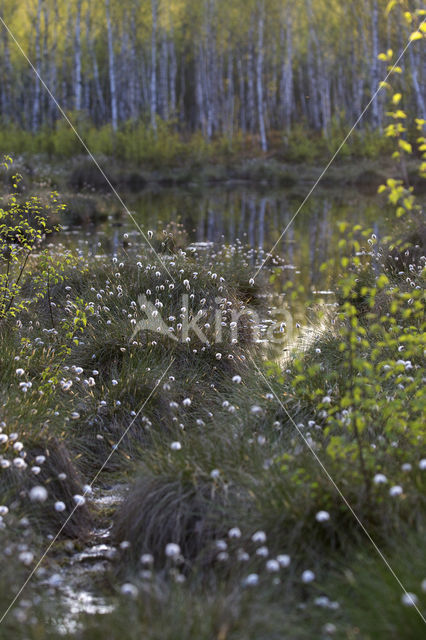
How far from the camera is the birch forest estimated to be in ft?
144

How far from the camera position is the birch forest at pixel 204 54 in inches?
1727

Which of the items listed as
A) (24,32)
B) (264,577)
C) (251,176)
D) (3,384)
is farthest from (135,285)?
(24,32)

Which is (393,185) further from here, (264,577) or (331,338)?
(331,338)

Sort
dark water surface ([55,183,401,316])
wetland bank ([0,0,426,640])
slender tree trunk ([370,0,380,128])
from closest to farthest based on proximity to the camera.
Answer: wetland bank ([0,0,426,640])
dark water surface ([55,183,401,316])
slender tree trunk ([370,0,380,128])

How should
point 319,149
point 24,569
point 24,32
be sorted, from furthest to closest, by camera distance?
point 24,32, point 319,149, point 24,569

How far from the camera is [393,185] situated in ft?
13.5

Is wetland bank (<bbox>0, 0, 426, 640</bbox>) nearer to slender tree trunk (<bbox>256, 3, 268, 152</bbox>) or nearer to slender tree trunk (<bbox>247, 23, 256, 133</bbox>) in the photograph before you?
slender tree trunk (<bbox>256, 3, 268, 152</bbox>)

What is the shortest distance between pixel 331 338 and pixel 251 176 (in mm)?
33071

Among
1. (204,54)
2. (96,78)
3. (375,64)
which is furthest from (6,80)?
(375,64)

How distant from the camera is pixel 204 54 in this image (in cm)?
4903

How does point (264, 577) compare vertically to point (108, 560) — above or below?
above

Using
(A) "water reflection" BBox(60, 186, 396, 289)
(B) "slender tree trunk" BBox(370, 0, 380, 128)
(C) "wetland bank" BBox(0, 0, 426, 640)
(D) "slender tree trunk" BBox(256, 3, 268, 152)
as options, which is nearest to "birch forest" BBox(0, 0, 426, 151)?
(D) "slender tree trunk" BBox(256, 3, 268, 152)

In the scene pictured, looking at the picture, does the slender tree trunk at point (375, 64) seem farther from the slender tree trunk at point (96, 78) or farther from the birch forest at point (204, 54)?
the slender tree trunk at point (96, 78)

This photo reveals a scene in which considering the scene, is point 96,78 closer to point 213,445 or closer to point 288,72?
point 288,72
